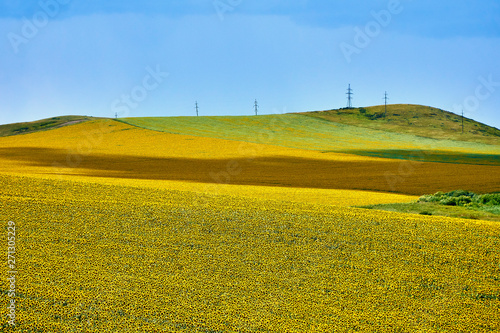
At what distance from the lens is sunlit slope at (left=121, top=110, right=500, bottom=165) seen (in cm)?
4794

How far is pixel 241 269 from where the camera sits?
8055 mm

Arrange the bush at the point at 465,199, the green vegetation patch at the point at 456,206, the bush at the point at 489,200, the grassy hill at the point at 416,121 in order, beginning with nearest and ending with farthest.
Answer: the green vegetation patch at the point at 456,206 < the bush at the point at 489,200 < the bush at the point at 465,199 < the grassy hill at the point at 416,121

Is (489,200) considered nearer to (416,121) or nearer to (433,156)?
(433,156)

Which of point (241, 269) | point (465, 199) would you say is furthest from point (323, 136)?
point (241, 269)

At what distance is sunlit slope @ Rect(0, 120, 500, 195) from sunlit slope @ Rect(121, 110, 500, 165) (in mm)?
5860

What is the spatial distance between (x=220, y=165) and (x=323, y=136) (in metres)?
33.0

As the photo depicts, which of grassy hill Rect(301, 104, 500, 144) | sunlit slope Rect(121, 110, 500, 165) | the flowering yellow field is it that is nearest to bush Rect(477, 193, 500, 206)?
the flowering yellow field

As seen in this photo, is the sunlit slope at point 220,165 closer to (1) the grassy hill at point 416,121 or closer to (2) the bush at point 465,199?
(2) the bush at point 465,199

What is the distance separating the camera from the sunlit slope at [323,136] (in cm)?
4794

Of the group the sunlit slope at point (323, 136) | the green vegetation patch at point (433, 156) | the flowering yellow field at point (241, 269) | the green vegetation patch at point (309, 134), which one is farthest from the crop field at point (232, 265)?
the green vegetation patch at point (309, 134)

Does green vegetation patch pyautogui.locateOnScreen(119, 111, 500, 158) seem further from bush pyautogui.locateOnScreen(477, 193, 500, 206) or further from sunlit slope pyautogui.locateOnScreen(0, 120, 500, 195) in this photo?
bush pyautogui.locateOnScreen(477, 193, 500, 206)

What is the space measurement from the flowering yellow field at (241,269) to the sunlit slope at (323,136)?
35778 mm

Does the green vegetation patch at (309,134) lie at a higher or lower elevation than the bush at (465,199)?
higher

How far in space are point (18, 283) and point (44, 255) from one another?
1.17 metres
